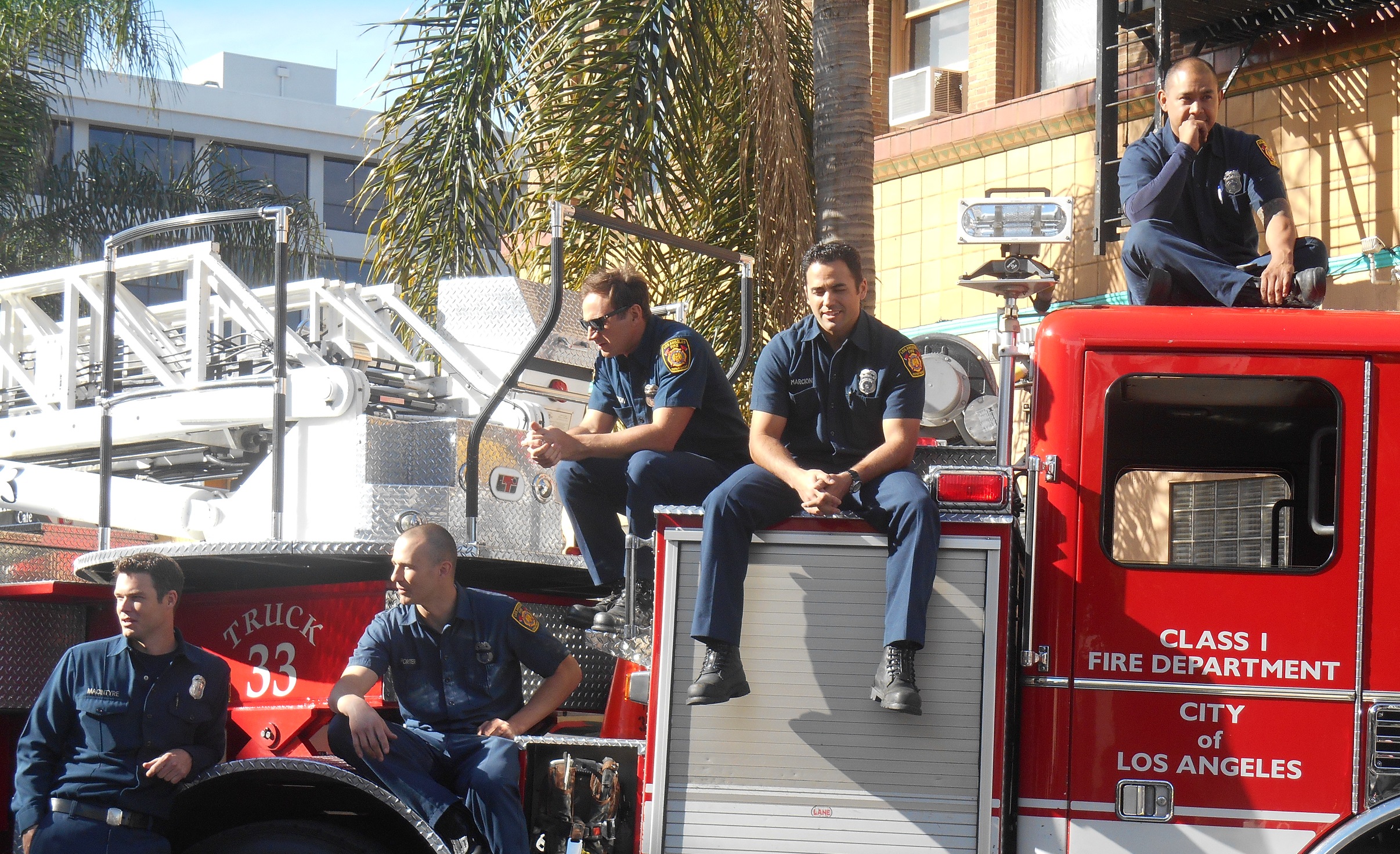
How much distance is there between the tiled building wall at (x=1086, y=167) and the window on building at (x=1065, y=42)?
0.52 metres

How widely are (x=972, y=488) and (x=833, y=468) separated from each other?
651 mm

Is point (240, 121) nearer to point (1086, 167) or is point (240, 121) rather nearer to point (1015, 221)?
point (1086, 167)

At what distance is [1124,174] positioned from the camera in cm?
524

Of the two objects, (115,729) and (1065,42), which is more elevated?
(1065,42)

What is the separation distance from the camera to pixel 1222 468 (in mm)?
4676

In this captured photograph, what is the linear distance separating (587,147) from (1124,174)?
15.9ft

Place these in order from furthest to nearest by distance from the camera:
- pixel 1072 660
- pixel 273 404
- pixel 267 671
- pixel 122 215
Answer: pixel 122 215 < pixel 273 404 < pixel 267 671 < pixel 1072 660

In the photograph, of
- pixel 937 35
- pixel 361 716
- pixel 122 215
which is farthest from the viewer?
pixel 122 215

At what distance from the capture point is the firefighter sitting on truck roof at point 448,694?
15.0 feet

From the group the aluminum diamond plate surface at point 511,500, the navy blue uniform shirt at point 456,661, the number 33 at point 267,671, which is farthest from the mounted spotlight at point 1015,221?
the number 33 at point 267,671

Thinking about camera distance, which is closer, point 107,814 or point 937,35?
point 107,814

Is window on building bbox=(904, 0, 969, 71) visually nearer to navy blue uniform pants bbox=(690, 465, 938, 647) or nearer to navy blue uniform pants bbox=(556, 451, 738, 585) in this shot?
navy blue uniform pants bbox=(556, 451, 738, 585)

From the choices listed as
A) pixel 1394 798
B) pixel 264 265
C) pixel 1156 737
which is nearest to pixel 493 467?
pixel 1156 737

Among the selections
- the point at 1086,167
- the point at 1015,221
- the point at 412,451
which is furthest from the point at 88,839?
the point at 1086,167
